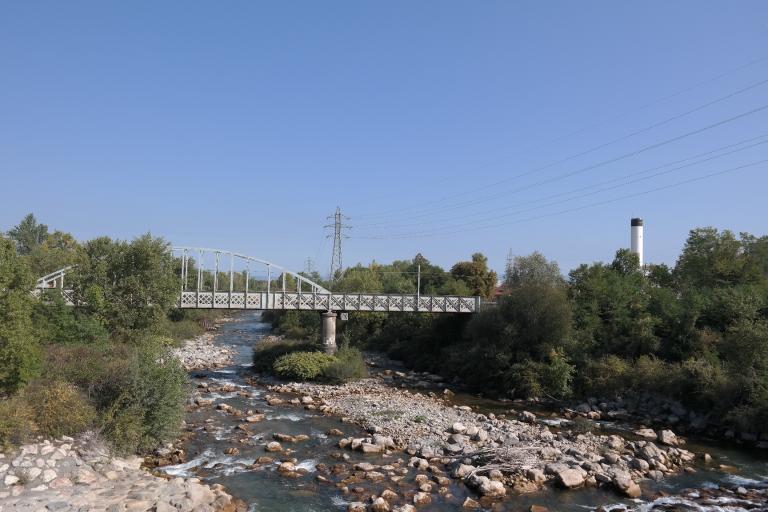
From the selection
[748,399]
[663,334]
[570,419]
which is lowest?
[570,419]

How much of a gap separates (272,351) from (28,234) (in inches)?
2517

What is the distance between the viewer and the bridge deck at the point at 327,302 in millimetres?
42519

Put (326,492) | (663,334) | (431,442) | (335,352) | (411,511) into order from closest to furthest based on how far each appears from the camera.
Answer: (411,511) → (326,492) → (431,442) → (663,334) → (335,352)

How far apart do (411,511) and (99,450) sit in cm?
1096

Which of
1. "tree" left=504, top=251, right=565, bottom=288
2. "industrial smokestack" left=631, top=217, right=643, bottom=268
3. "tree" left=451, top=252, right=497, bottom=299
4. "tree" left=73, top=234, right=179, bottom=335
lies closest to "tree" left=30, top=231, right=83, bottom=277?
"tree" left=73, top=234, right=179, bottom=335

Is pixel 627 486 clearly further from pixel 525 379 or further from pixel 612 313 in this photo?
pixel 612 313

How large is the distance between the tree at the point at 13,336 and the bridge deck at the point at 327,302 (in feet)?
70.7

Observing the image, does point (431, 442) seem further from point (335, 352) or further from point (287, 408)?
point (335, 352)

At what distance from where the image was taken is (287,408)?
3033cm

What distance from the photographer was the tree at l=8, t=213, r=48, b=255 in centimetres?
8366

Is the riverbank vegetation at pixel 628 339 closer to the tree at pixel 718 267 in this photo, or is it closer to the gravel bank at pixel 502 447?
the tree at pixel 718 267

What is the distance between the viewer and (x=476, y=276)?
6762 cm

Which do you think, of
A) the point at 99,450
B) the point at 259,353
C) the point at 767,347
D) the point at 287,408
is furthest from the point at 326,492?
the point at 259,353

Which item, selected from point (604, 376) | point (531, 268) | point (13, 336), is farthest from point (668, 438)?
point (531, 268)
